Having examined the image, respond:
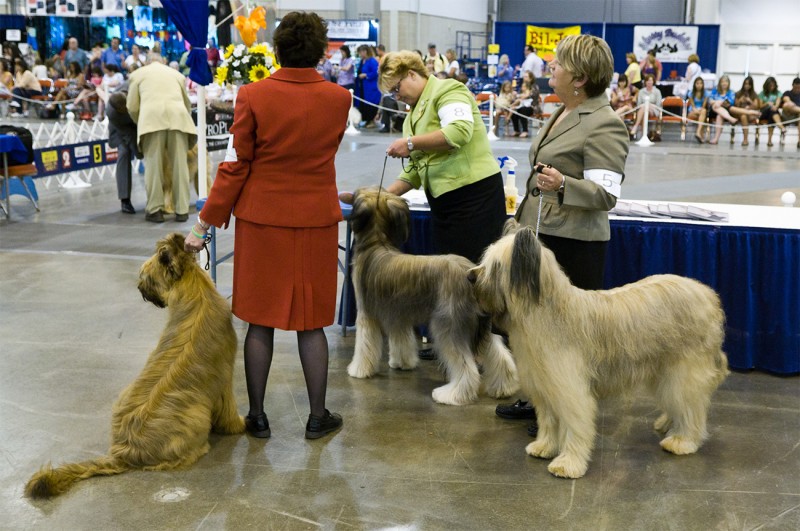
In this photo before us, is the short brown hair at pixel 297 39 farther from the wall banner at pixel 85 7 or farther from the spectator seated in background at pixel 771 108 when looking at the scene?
the wall banner at pixel 85 7

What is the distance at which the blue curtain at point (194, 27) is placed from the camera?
483cm

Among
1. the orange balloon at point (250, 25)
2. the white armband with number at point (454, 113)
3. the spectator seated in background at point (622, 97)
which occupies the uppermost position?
the orange balloon at point (250, 25)

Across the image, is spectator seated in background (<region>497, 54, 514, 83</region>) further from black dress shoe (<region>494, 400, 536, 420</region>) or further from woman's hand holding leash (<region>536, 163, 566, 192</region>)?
woman's hand holding leash (<region>536, 163, 566, 192</region>)

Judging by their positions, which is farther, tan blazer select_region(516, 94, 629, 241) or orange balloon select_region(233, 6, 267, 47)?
orange balloon select_region(233, 6, 267, 47)

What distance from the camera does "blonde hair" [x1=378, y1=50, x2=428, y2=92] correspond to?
12.2ft

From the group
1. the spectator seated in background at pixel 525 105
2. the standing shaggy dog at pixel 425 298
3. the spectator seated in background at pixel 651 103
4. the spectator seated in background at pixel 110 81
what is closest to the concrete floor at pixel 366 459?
the standing shaggy dog at pixel 425 298

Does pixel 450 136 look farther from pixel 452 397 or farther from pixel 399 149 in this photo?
pixel 452 397

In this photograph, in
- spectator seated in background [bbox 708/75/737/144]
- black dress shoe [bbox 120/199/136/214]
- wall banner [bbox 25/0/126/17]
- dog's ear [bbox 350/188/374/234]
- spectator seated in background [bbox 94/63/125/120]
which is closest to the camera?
dog's ear [bbox 350/188/374/234]

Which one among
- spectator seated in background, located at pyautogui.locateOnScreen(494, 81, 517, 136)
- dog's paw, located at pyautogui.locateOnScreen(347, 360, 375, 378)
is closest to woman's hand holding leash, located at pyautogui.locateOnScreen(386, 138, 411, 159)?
dog's paw, located at pyautogui.locateOnScreen(347, 360, 375, 378)

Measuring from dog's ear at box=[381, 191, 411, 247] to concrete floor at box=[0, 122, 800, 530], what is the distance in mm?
716

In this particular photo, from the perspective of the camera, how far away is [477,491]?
2961 mm

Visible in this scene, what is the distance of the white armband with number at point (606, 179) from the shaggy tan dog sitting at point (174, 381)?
57.1 inches

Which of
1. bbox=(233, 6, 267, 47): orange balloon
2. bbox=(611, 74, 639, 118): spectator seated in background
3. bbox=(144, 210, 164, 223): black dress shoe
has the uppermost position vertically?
bbox=(233, 6, 267, 47): orange balloon

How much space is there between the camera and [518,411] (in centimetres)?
362
